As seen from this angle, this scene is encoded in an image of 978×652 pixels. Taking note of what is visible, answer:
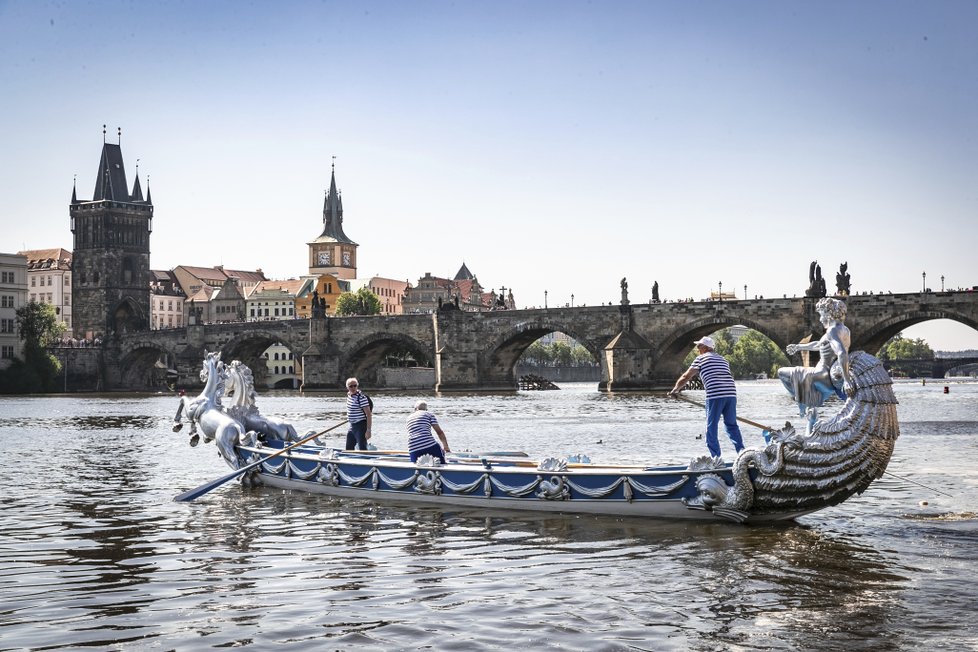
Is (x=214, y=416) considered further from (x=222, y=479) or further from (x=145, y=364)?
(x=145, y=364)

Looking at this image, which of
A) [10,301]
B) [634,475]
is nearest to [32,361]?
[10,301]

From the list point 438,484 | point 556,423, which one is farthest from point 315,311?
point 438,484

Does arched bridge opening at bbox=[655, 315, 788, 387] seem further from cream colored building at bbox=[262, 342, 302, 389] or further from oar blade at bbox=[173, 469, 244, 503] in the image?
cream colored building at bbox=[262, 342, 302, 389]

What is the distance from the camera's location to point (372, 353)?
9681 cm

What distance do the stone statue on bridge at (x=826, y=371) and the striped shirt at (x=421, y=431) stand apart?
5.42m

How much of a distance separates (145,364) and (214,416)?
336 ft

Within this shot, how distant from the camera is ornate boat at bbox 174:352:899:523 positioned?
13.3m

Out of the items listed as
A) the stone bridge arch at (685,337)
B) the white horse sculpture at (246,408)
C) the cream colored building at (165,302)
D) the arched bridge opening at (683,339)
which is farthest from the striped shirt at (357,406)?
the cream colored building at (165,302)

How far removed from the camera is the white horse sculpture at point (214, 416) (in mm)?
20031

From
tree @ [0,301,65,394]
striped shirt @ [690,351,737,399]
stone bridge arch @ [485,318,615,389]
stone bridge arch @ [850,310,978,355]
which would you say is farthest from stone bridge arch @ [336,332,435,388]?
striped shirt @ [690,351,737,399]

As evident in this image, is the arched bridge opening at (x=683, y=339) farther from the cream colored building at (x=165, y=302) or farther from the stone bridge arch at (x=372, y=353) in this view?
the cream colored building at (x=165, y=302)

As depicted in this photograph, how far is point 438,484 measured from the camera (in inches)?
654

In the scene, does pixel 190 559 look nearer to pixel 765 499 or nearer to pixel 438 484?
pixel 438 484

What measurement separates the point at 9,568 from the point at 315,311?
85011 millimetres
